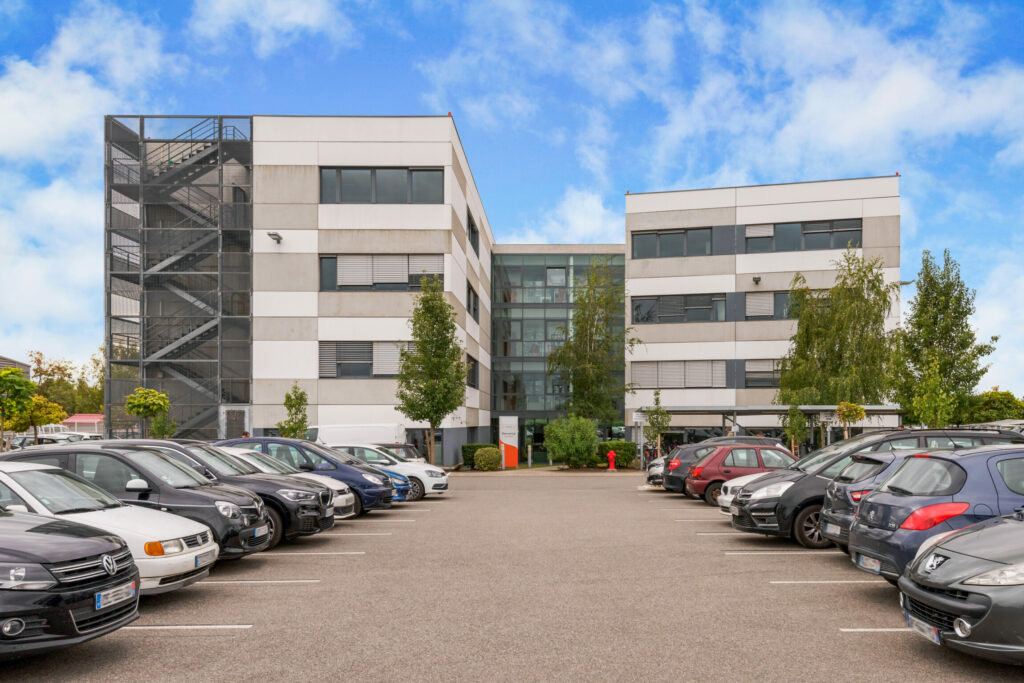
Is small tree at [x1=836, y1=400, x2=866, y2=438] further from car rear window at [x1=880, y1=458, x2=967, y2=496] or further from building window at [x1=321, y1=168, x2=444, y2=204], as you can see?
car rear window at [x1=880, y1=458, x2=967, y2=496]

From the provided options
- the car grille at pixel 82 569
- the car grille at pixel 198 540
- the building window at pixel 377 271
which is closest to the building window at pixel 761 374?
the building window at pixel 377 271

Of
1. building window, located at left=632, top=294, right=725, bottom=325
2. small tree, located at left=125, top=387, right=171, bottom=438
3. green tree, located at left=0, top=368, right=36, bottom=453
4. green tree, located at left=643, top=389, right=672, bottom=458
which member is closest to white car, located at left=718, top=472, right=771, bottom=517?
green tree, located at left=643, top=389, right=672, bottom=458

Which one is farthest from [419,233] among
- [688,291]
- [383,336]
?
[688,291]

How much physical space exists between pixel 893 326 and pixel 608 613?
38.9m

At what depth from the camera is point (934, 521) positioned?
7824 millimetres

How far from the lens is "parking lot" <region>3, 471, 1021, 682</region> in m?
6.30

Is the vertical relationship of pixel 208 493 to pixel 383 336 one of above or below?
below

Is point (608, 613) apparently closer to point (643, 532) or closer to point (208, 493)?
point (208, 493)

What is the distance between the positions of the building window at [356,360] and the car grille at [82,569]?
2998cm

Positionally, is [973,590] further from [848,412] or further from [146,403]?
[146,403]

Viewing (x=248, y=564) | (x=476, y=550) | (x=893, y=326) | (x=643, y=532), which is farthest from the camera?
(x=893, y=326)

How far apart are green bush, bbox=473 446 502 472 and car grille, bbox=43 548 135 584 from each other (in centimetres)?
3118

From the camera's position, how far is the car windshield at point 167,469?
1041 centimetres

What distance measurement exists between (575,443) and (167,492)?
2793cm
